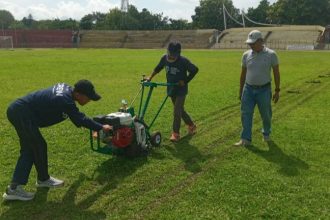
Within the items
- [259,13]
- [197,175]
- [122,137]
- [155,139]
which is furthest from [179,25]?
[197,175]

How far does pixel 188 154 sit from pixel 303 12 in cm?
10381

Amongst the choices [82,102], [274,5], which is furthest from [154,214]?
[274,5]

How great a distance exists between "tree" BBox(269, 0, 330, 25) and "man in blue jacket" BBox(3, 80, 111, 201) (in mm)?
104970

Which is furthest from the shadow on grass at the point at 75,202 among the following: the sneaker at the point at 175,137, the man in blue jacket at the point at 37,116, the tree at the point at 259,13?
the tree at the point at 259,13

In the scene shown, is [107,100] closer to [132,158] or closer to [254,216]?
[132,158]

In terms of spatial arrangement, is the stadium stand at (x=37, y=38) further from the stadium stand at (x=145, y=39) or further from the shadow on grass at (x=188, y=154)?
the shadow on grass at (x=188, y=154)

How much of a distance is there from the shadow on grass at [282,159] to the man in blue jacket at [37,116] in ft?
11.0

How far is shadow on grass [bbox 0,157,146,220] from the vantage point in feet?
19.2

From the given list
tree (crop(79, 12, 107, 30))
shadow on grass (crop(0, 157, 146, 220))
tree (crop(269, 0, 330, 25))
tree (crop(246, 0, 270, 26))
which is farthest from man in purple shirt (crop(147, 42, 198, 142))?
tree (crop(79, 12, 107, 30))

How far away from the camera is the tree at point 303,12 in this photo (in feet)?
341

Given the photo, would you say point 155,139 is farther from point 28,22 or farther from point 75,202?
point 28,22

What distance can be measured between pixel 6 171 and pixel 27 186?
955 mm

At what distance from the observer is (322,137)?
9953 millimetres

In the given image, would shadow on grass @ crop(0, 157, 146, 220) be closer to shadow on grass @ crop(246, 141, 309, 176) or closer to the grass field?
the grass field
